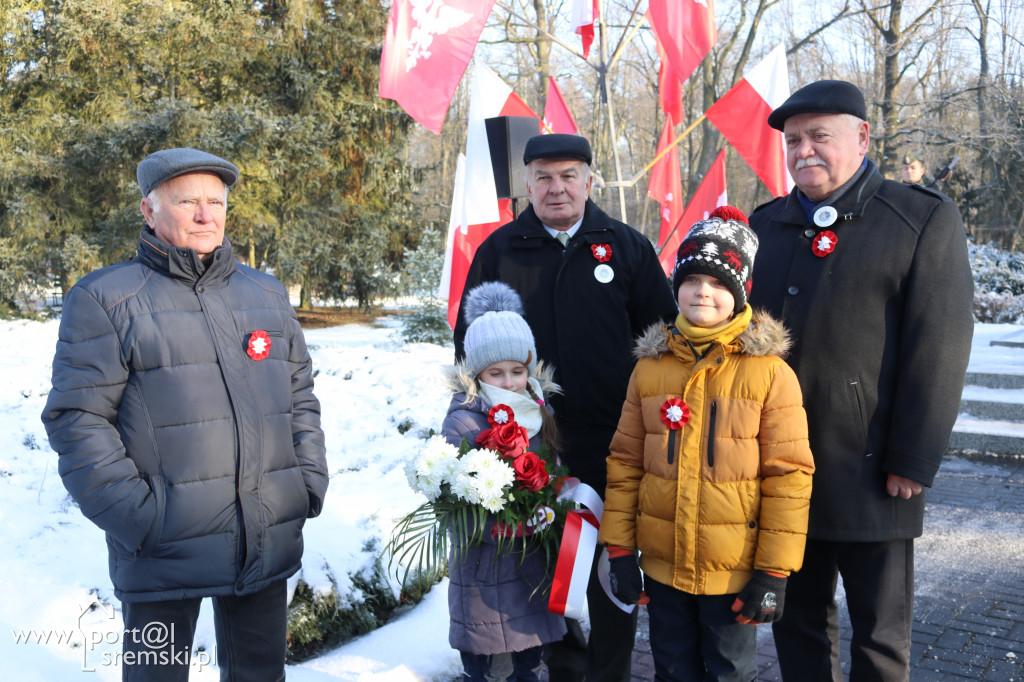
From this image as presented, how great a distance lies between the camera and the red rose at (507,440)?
8.50ft

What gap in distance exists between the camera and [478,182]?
6.90m

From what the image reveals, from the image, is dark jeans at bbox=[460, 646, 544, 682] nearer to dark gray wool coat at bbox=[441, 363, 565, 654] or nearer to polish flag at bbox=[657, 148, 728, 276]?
dark gray wool coat at bbox=[441, 363, 565, 654]

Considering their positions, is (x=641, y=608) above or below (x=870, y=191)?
below

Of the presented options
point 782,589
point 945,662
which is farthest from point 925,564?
point 782,589

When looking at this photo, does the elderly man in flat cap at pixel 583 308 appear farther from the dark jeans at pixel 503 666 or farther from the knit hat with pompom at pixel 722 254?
the knit hat with pompom at pixel 722 254

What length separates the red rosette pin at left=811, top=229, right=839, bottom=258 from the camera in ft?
8.46

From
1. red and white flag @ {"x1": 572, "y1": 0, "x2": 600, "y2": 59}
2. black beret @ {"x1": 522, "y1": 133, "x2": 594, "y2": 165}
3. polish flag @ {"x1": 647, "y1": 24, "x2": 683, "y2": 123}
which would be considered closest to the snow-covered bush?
polish flag @ {"x1": 647, "y1": 24, "x2": 683, "y2": 123}

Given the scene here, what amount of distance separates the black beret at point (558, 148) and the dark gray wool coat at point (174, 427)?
1232 mm

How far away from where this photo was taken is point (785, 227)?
277cm

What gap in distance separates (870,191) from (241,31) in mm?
13802

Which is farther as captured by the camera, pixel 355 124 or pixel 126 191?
pixel 355 124

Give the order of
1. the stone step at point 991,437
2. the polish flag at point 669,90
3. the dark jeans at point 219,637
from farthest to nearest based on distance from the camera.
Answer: the polish flag at point 669,90 → the stone step at point 991,437 → the dark jeans at point 219,637

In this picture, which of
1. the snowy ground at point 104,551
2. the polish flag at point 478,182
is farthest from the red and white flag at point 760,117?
the snowy ground at point 104,551

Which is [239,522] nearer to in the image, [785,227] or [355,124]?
[785,227]
